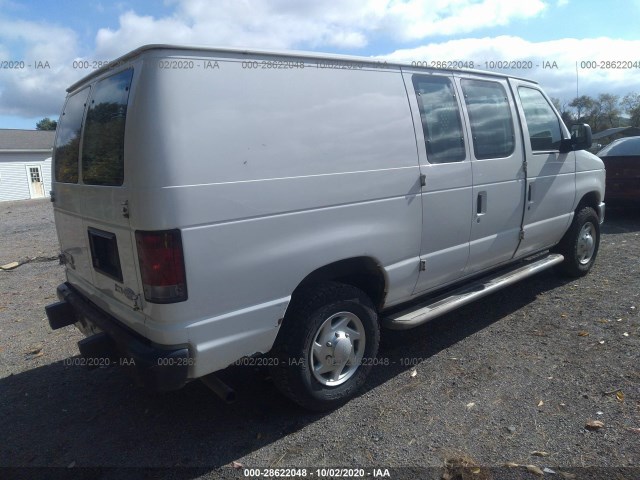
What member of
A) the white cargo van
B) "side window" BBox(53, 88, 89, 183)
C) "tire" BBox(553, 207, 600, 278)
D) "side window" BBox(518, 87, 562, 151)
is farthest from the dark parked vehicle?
"side window" BBox(53, 88, 89, 183)

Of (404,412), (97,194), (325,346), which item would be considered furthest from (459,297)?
(97,194)

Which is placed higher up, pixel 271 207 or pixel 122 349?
pixel 271 207

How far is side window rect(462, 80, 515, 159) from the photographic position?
4.15 meters

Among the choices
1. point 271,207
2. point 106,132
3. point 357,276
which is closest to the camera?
point 271,207

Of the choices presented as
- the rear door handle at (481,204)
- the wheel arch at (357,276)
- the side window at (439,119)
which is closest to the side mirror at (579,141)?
the rear door handle at (481,204)

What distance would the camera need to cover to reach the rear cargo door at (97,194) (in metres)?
2.71

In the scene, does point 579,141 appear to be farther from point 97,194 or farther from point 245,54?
point 97,194

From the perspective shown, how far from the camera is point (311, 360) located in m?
3.16

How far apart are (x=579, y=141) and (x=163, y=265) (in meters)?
4.71

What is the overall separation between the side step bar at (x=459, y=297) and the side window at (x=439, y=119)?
1.18 meters

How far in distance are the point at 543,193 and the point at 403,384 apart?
2.64 m

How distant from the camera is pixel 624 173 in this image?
9.14m

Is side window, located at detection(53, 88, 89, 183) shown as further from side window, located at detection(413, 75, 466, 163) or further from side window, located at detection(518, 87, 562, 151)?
side window, located at detection(518, 87, 562, 151)

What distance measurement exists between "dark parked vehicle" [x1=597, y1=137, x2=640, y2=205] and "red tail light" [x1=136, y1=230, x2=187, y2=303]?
31.0ft
